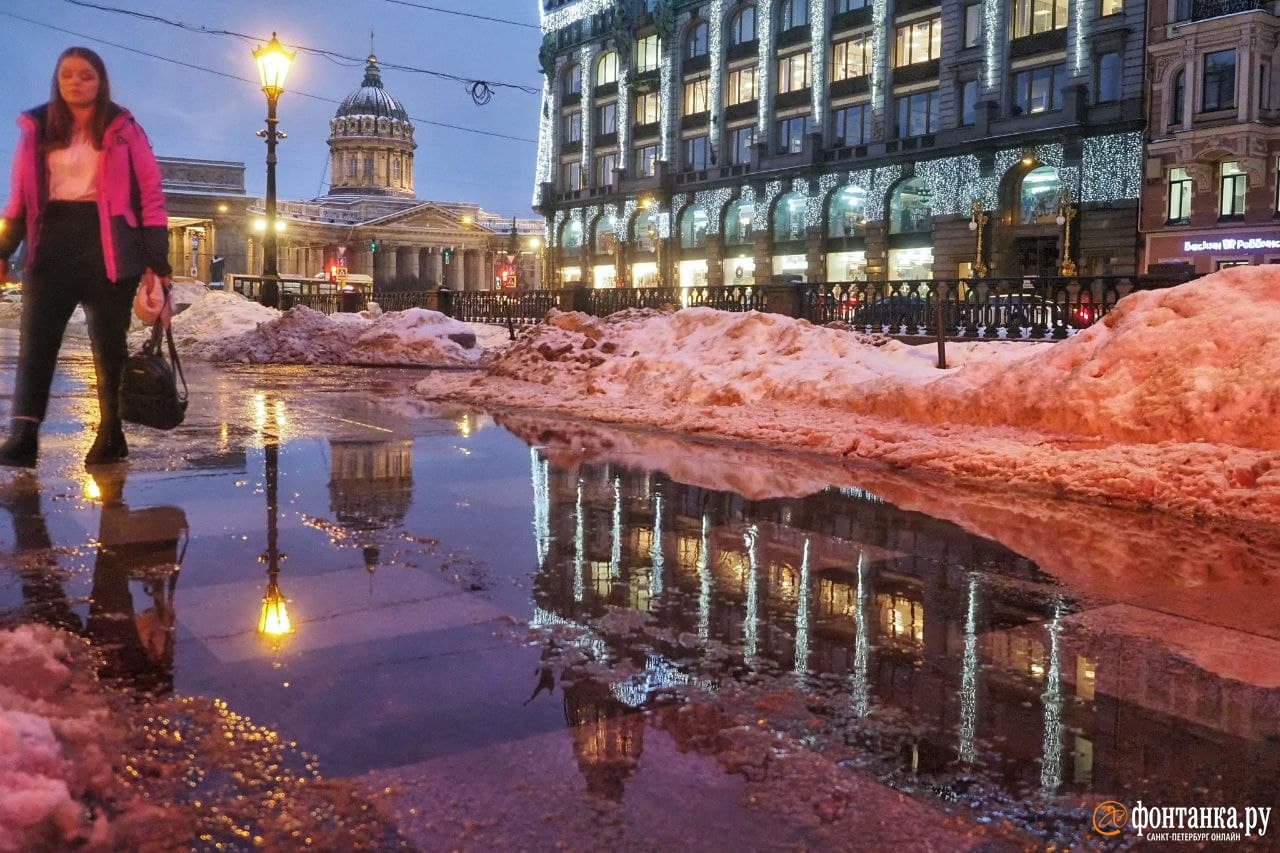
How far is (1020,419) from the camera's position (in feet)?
27.6

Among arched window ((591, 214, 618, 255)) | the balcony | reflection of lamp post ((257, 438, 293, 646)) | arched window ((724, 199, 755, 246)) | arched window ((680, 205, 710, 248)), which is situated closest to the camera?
reflection of lamp post ((257, 438, 293, 646))

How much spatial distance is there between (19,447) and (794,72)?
52.9 metres

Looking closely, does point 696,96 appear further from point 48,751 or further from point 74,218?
point 48,751

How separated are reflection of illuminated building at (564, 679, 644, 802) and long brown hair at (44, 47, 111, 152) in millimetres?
4846

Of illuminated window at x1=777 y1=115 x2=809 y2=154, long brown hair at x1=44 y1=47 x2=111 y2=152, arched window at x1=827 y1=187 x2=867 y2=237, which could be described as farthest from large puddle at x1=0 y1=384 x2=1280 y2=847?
illuminated window at x1=777 y1=115 x2=809 y2=154

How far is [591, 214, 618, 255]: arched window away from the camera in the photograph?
68375 mm

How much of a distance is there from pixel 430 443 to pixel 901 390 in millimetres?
3878

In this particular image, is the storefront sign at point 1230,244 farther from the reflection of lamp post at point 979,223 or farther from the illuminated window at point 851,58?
the illuminated window at point 851,58

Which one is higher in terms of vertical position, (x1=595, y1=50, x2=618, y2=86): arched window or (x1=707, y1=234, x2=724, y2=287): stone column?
(x1=595, y1=50, x2=618, y2=86): arched window

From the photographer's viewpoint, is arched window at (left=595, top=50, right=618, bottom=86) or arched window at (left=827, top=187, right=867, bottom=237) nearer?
arched window at (left=827, top=187, right=867, bottom=237)

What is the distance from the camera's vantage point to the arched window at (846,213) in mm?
52606

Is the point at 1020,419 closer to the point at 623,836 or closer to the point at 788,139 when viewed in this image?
the point at 623,836

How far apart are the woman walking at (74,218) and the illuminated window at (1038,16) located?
42603 millimetres

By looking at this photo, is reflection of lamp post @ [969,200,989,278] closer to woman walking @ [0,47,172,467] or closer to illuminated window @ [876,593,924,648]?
woman walking @ [0,47,172,467]
